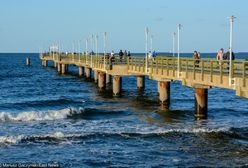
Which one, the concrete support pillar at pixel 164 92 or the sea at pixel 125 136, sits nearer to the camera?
the sea at pixel 125 136

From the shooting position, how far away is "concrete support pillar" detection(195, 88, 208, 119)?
1152 inches

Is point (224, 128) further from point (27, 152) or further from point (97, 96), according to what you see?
point (97, 96)

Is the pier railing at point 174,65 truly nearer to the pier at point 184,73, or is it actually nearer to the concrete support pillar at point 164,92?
the pier at point 184,73

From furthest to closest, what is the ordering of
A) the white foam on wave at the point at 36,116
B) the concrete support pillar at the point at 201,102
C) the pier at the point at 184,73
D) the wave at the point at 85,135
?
the white foam on wave at the point at 36,116
the concrete support pillar at the point at 201,102
the pier at the point at 184,73
the wave at the point at 85,135

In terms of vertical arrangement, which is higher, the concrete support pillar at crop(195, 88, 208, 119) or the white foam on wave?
the concrete support pillar at crop(195, 88, 208, 119)

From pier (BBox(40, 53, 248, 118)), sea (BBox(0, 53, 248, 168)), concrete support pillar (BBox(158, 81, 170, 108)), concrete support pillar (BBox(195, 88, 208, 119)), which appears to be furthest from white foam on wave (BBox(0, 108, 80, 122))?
concrete support pillar (BBox(195, 88, 208, 119))

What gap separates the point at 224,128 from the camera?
87.1 feet

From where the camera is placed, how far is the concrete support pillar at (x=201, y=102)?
29250 millimetres

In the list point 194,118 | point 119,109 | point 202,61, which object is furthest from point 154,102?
point 202,61

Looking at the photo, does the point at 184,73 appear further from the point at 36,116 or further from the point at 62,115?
the point at 36,116

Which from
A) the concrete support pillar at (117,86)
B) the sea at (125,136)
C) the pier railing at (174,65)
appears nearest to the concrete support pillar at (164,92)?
the sea at (125,136)

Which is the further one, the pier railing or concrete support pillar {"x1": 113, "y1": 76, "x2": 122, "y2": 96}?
concrete support pillar {"x1": 113, "y1": 76, "x2": 122, "y2": 96}

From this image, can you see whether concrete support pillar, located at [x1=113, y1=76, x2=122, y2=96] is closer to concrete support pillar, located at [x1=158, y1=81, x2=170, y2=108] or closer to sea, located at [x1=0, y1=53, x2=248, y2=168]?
sea, located at [x1=0, y1=53, x2=248, y2=168]

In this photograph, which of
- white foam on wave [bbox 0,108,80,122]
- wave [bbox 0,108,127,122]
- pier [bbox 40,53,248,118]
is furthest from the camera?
wave [bbox 0,108,127,122]
